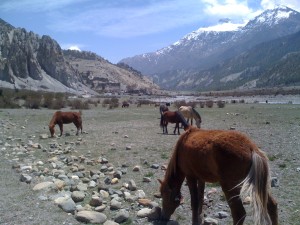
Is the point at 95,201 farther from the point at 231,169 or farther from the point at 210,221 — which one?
the point at 231,169

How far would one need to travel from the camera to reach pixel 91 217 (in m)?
6.90

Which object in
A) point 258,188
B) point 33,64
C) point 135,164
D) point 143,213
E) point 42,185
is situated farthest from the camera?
point 33,64

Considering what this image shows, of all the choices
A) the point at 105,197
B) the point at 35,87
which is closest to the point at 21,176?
the point at 105,197

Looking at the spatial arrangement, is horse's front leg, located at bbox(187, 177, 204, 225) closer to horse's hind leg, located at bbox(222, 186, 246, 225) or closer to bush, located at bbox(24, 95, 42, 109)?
horse's hind leg, located at bbox(222, 186, 246, 225)

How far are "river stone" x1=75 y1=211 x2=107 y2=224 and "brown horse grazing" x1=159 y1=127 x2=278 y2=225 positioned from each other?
175 centimetres

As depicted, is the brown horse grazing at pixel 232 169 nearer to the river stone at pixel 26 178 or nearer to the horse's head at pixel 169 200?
the horse's head at pixel 169 200

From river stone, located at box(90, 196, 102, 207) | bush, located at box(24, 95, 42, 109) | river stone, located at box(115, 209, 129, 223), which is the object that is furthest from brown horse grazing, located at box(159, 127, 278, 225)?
bush, located at box(24, 95, 42, 109)

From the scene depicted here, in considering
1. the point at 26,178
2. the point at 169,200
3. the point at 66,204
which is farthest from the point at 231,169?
the point at 26,178

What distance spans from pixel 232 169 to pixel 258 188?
467 mm

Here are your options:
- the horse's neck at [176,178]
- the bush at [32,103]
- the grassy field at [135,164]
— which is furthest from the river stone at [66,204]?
the bush at [32,103]

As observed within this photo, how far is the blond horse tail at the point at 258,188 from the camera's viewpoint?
5250mm

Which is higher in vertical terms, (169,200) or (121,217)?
(169,200)

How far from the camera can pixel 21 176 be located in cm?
970

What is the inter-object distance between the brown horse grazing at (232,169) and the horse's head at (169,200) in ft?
1.21
